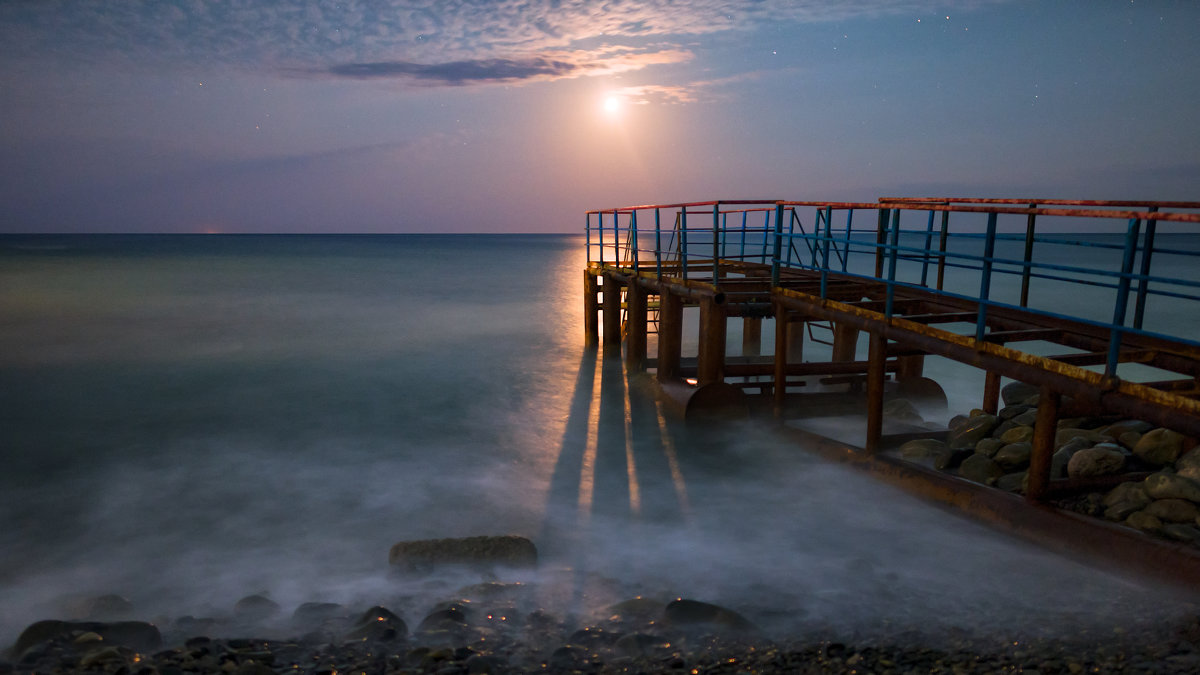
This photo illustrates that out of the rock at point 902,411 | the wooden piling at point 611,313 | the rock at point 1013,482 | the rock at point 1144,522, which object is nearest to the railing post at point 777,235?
the rock at point 902,411

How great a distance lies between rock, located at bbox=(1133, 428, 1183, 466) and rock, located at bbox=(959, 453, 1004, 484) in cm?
114

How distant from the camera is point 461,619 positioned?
536cm

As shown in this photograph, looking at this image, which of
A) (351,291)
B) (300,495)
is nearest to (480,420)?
(300,495)

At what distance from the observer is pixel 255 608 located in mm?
5691

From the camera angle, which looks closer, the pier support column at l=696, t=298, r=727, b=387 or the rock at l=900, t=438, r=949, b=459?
the rock at l=900, t=438, r=949, b=459

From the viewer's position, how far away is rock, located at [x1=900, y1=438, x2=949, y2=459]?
26.7ft

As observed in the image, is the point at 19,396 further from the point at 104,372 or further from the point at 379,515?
the point at 379,515

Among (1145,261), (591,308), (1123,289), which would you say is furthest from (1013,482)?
(591,308)

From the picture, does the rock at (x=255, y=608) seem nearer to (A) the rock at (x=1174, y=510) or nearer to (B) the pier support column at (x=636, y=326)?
(A) the rock at (x=1174, y=510)

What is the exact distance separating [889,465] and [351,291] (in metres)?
35.1

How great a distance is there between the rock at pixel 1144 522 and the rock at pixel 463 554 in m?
4.73

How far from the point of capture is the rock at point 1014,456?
6988mm

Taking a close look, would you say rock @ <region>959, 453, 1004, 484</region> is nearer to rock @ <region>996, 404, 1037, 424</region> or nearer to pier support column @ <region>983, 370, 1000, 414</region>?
rock @ <region>996, 404, 1037, 424</region>

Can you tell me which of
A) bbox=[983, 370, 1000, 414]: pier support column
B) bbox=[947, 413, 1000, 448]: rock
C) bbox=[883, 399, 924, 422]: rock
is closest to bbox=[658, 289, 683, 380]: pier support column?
bbox=[883, 399, 924, 422]: rock
